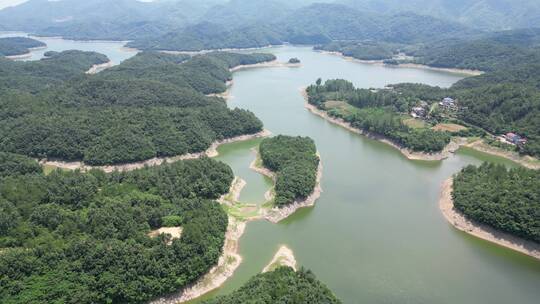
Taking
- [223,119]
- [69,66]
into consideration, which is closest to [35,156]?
[223,119]

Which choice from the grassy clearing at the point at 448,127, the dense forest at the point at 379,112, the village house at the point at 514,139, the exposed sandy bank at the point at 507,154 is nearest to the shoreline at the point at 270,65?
the dense forest at the point at 379,112

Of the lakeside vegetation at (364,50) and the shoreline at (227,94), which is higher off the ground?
the lakeside vegetation at (364,50)

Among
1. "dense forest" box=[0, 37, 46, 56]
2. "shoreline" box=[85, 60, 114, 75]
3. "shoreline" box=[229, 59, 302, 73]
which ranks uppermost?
"shoreline" box=[229, 59, 302, 73]

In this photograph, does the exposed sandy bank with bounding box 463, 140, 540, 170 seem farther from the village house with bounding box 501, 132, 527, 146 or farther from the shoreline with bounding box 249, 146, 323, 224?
the shoreline with bounding box 249, 146, 323, 224

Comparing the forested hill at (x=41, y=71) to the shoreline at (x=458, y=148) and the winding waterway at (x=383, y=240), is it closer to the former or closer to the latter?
the winding waterway at (x=383, y=240)

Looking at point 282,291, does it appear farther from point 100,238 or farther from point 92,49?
point 92,49

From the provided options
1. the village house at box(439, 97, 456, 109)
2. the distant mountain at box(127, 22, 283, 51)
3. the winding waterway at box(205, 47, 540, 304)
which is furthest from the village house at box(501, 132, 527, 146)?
the distant mountain at box(127, 22, 283, 51)

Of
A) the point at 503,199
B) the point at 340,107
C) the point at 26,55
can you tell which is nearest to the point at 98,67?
the point at 26,55
